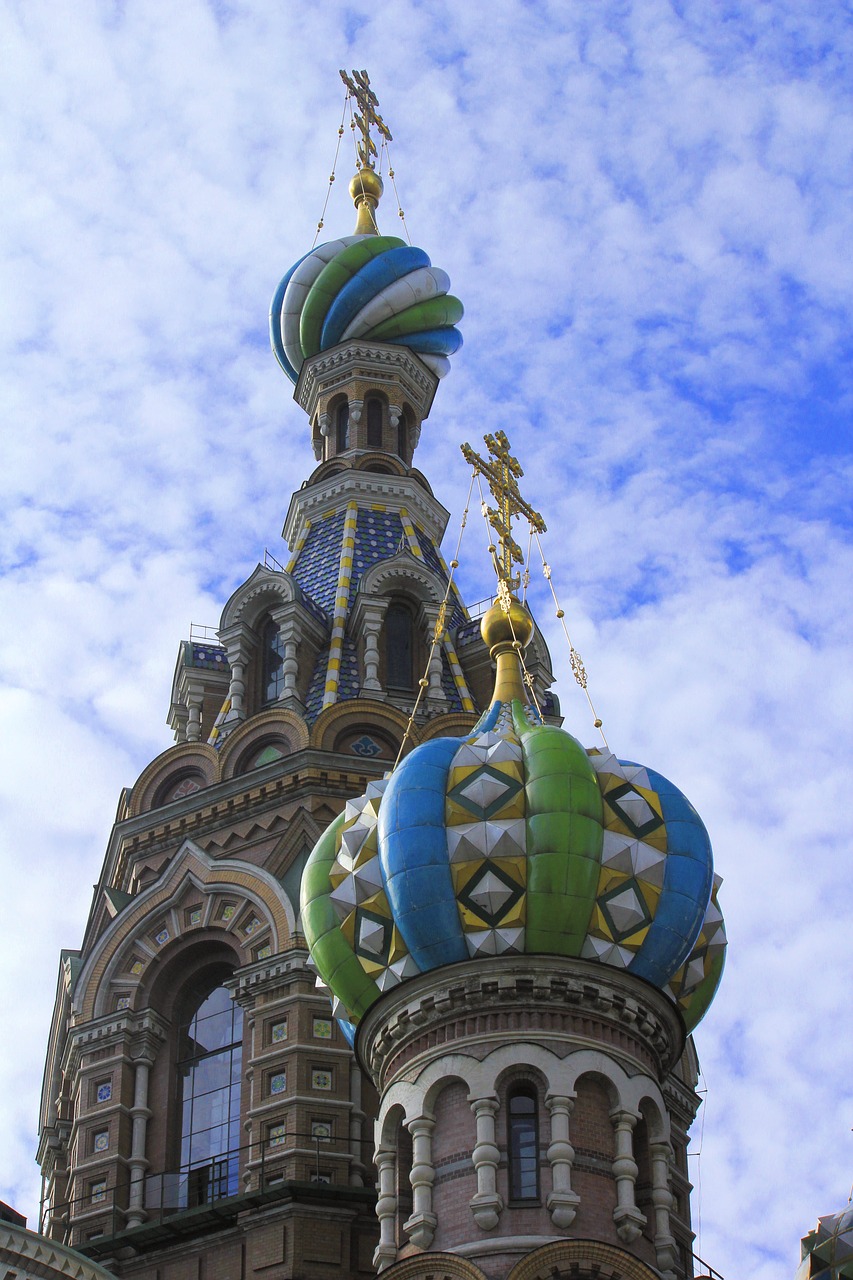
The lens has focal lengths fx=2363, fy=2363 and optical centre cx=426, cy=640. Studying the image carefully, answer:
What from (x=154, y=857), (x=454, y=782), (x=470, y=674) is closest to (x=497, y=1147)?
(x=454, y=782)

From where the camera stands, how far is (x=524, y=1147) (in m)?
20.0

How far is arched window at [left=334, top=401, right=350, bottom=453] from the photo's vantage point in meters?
33.2

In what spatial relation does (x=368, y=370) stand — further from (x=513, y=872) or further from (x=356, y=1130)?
(x=513, y=872)

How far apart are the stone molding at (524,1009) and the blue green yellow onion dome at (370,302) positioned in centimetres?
1521

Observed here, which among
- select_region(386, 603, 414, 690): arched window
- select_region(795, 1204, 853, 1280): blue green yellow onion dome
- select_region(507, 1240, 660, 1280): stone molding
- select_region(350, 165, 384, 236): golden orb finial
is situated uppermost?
select_region(350, 165, 384, 236): golden orb finial

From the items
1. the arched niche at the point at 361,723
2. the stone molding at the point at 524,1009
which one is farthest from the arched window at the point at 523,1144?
the arched niche at the point at 361,723

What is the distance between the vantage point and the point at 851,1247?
928 inches

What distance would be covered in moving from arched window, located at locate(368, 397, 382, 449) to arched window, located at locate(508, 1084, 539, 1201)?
14.5 metres

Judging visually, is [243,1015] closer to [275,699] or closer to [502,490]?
[275,699]

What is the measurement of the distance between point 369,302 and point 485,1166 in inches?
675

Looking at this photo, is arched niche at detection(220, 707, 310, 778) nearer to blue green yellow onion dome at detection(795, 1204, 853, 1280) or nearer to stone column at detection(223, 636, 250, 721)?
stone column at detection(223, 636, 250, 721)

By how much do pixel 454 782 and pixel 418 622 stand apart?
8315mm

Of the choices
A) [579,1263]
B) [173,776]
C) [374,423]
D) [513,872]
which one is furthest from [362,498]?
[579,1263]

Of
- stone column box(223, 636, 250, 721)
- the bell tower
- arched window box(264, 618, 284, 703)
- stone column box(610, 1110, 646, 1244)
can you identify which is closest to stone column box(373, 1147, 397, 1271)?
the bell tower
